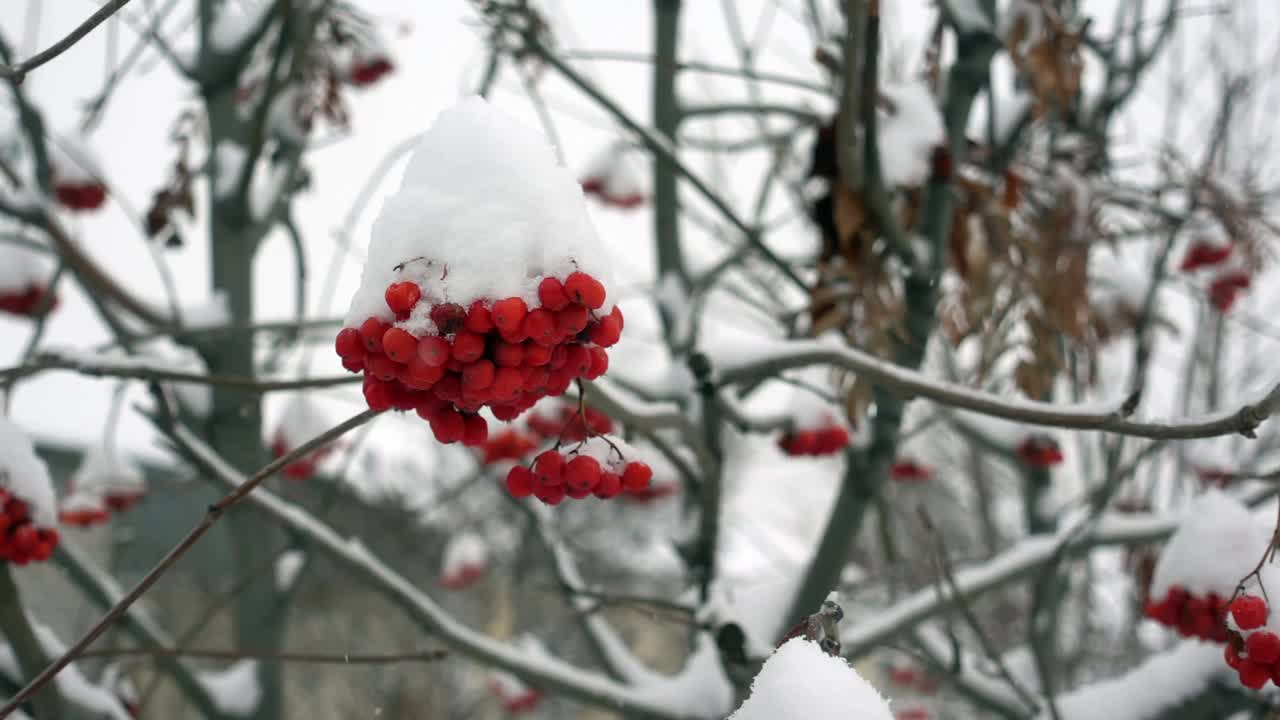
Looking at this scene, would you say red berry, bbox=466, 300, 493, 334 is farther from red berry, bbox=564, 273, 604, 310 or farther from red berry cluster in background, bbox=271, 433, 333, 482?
red berry cluster in background, bbox=271, 433, 333, 482

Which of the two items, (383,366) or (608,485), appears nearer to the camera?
(383,366)

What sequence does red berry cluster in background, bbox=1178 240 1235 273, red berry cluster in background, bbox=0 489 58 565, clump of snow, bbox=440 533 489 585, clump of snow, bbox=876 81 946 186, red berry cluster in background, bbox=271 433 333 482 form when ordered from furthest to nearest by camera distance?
clump of snow, bbox=440 533 489 585
red berry cluster in background, bbox=1178 240 1235 273
red berry cluster in background, bbox=271 433 333 482
clump of snow, bbox=876 81 946 186
red berry cluster in background, bbox=0 489 58 565

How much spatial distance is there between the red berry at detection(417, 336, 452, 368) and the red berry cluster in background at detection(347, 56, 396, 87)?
108 inches

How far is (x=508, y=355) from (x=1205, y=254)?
3435 mm

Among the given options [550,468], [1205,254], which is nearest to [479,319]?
[550,468]

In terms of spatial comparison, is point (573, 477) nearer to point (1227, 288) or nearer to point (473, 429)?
point (473, 429)

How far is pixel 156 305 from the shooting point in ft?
8.43

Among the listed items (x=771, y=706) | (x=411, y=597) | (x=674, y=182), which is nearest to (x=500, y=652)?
(x=411, y=597)

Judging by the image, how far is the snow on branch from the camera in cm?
102

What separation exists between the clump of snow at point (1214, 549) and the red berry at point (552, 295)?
4.43 ft

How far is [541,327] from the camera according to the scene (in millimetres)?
917

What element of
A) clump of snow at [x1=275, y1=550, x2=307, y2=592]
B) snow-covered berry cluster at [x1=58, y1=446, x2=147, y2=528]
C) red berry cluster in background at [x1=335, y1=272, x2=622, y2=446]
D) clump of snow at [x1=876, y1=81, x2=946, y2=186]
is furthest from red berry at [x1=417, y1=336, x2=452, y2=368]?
snow-covered berry cluster at [x1=58, y1=446, x2=147, y2=528]

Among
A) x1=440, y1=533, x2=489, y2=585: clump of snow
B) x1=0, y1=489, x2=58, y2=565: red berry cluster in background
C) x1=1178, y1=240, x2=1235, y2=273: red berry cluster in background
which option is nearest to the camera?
x1=0, y1=489, x2=58, y2=565: red berry cluster in background

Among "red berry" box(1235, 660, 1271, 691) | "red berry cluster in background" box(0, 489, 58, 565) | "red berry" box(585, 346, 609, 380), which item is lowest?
"red berry" box(1235, 660, 1271, 691)
